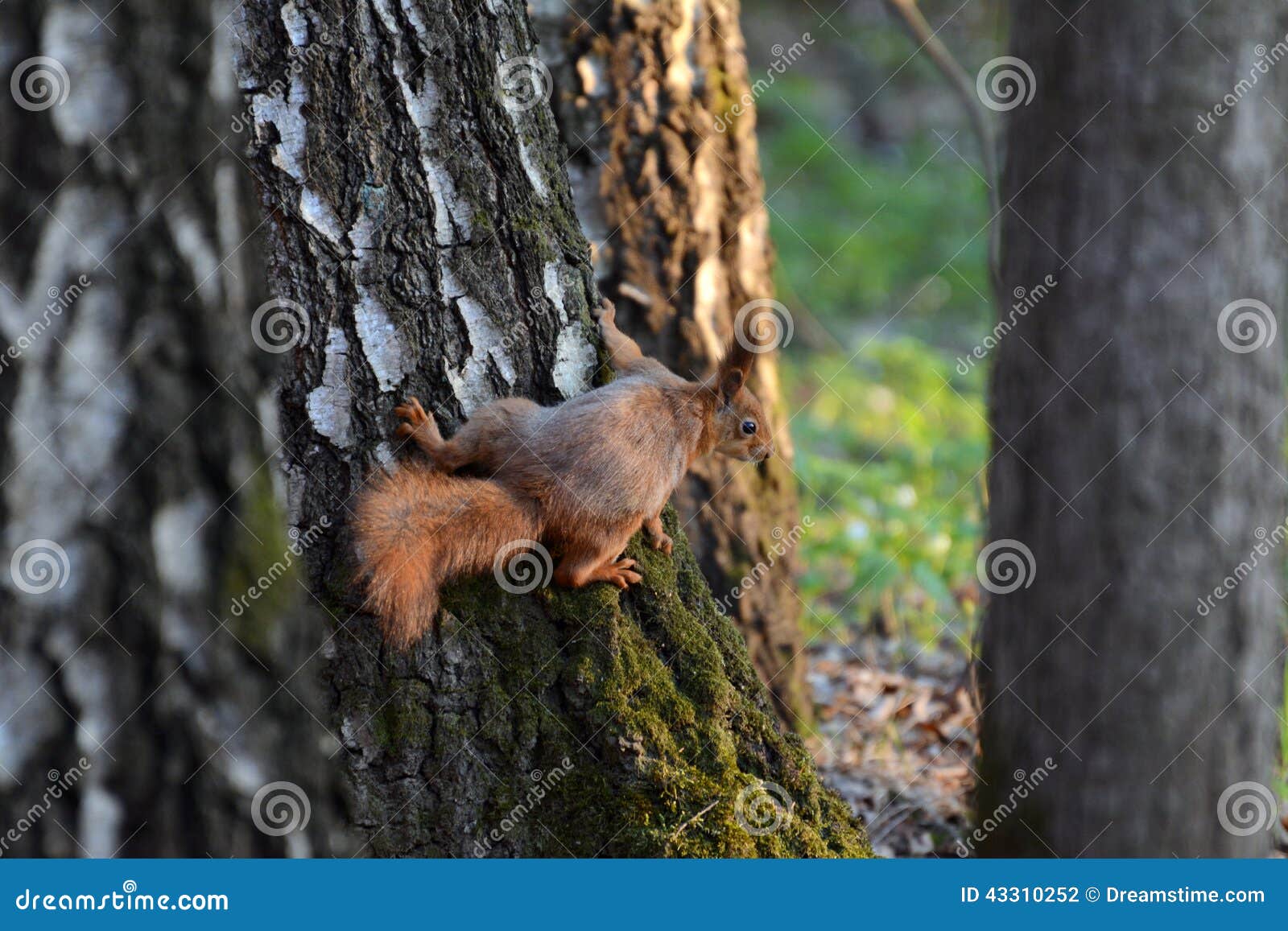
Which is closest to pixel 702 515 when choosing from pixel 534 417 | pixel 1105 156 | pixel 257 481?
pixel 534 417

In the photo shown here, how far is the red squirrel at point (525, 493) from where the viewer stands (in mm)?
2479

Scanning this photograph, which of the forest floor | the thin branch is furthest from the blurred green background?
the thin branch

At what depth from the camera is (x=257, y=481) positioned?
160cm

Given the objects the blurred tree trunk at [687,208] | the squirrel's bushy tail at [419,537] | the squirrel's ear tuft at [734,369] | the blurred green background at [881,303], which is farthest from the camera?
the blurred green background at [881,303]

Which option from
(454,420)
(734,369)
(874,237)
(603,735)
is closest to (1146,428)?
(734,369)

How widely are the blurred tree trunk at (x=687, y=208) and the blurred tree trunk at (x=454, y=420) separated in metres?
1.67

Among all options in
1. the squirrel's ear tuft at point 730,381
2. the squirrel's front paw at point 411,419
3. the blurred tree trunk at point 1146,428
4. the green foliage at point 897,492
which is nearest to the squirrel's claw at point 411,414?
the squirrel's front paw at point 411,419

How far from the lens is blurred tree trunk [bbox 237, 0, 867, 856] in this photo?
246cm

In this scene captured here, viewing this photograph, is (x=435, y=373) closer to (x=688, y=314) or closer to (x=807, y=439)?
(x=688, y=314)

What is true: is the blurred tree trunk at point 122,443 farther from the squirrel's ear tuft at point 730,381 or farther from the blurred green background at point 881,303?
the blurred green background at point 881,303

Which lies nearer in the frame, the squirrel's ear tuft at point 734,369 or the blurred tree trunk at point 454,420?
the blurred tree trunk at point 454,420

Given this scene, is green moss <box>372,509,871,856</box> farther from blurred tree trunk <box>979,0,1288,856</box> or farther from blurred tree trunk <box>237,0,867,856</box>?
blurred tree trunk <box>979,0,1288,856</box>

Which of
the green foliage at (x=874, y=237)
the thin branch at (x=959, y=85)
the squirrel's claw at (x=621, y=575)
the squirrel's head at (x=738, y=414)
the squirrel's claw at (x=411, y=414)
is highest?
the green foliage at (x=874, y=237)

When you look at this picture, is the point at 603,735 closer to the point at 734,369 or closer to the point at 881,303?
the point at 734,369
